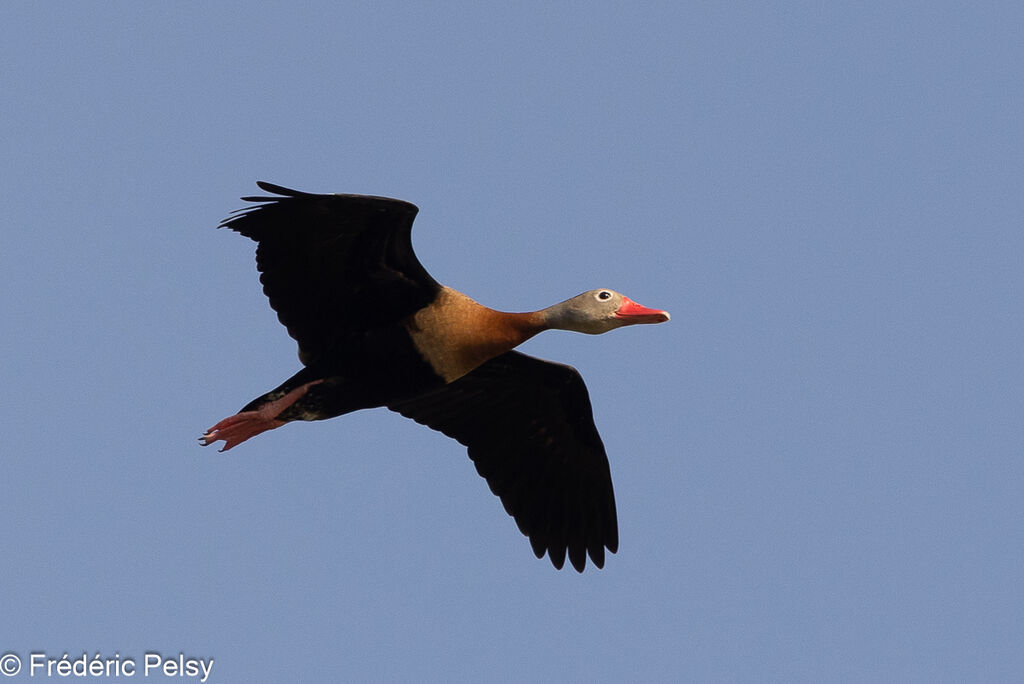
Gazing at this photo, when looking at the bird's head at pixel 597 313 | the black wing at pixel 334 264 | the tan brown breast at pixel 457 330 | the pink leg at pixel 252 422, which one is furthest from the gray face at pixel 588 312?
the pink leg at pixel 252 422

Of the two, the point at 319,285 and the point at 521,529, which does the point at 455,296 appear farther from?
the point at 521,529

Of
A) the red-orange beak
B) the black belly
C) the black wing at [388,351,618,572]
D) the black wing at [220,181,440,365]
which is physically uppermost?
the black wing at [220,181,440,365]

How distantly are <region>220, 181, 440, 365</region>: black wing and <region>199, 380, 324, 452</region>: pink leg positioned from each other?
0.27m

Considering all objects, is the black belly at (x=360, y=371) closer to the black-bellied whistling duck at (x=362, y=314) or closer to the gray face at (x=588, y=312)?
the black-bellied whistling duck at (x=362, y=314)

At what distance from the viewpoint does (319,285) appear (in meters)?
9.19

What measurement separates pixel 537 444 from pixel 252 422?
231cm

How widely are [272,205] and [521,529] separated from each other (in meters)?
3.27

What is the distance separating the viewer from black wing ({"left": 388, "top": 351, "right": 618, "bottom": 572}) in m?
10.4

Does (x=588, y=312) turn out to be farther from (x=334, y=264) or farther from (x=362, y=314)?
(x=334, y=264)

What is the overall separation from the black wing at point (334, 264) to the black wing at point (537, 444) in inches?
46.2

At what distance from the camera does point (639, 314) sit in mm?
9484

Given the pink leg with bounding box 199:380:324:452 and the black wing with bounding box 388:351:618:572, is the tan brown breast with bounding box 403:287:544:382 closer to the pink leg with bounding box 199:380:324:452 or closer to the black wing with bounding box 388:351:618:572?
the pink leg with bounding box 199:380:324:452

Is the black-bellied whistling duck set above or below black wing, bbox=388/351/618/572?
above

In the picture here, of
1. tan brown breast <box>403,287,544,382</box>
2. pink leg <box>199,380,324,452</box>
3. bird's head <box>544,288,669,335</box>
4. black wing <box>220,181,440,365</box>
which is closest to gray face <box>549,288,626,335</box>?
bird's head <box>544,288,669,335</box>
